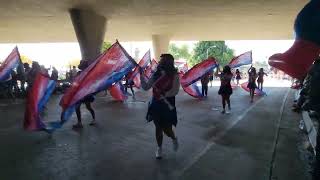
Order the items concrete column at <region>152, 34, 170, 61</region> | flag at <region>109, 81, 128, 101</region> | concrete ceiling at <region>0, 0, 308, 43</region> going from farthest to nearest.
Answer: concrete column at <region>152, 34, 170, 61</region> → concrete ceiling at <region>0, 0, 308, 43</region> → flag at <region>109, 81, 128, 101</region>

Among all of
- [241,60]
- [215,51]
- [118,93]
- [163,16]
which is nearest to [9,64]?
[118,93]

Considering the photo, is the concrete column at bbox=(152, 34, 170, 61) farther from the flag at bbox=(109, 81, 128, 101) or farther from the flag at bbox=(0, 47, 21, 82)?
the flag at bbox=(0, 47, 21, 82)

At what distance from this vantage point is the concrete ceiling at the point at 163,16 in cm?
2399

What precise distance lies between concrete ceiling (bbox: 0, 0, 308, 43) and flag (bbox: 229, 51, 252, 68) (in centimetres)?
331

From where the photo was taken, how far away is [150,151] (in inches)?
328

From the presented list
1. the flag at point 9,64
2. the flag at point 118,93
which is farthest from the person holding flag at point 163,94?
the flag at point 118,93

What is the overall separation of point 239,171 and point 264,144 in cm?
241

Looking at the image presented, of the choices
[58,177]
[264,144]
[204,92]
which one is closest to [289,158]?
[264,144]

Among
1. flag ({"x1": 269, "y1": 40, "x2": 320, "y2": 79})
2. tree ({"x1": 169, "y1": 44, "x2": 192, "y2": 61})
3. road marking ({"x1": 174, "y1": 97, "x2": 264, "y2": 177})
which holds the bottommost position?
tree ({"x1": 169, "y1": 44, "x2": 192, "y2": 61})

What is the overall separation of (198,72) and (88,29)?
8826mm

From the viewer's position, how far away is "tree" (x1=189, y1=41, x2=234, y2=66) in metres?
82.1

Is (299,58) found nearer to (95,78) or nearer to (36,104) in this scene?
(95,78)

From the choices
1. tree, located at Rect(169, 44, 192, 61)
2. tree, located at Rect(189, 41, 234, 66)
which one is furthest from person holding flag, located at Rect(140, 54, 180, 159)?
tree, located at Rect(169, 44, 192, 61)

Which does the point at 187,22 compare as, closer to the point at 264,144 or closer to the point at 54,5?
the point at 54,5
